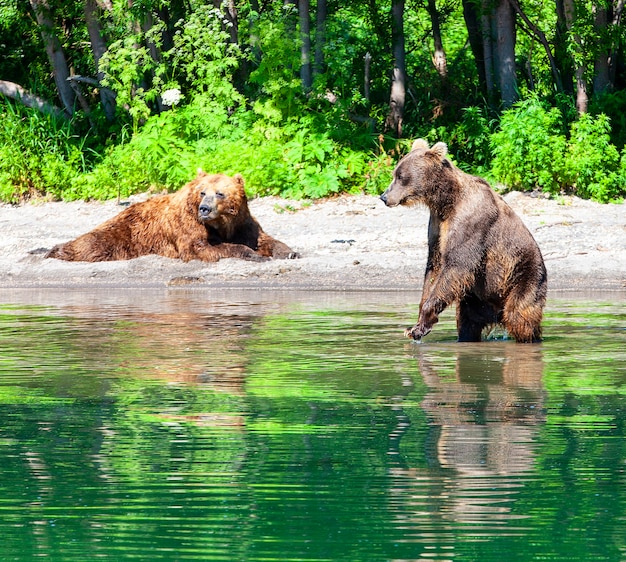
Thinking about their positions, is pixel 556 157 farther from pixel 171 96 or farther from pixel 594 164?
pixel 171 96

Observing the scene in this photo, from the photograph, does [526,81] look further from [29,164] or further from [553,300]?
[553,300]

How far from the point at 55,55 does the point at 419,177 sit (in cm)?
1313

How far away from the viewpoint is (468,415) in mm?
5957

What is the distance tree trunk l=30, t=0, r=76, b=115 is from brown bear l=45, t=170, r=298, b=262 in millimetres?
6070

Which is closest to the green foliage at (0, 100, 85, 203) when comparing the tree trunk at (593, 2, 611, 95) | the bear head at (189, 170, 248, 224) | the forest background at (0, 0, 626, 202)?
the forest background at (0, 0, 626, 202)

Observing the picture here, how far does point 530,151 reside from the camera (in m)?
16.6

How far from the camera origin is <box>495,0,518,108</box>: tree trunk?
18125 mm

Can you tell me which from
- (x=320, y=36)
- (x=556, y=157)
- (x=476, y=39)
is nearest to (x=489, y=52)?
(x=476, y=39)

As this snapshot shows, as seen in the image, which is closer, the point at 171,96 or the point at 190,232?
the point at 190,232

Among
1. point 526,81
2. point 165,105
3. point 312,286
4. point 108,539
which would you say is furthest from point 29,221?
point 108,539

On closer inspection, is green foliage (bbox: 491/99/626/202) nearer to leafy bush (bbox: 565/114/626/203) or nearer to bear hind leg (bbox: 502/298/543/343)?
leafy bush (bbox: 565/114/626/203)

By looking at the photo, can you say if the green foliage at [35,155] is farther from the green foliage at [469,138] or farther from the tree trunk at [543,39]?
the tree trunk at [543,39]

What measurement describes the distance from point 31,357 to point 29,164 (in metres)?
10.9

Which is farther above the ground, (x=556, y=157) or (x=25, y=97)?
(x=25, y=97)
